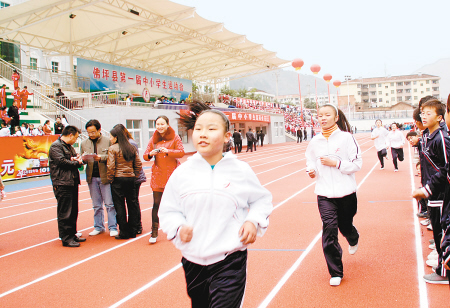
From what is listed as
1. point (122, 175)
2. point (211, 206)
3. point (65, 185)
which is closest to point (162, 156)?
point (122, 175)

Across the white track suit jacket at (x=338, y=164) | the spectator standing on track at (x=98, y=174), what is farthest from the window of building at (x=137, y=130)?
the white track suit jacket at (x=338, y=164)

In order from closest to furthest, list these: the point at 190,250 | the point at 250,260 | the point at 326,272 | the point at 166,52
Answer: the point at 190,250 → the point at 326,272 → the point at 250,260 → the point at 166,52

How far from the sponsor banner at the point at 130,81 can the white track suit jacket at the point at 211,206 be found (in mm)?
27238

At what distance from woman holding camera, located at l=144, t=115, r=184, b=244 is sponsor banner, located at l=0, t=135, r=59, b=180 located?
1016 cm

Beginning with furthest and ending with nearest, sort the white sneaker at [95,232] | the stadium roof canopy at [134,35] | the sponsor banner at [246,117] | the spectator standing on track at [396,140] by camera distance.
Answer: the sponsor banner at [246,117]
the stadium roof canopy at [134,35]
the spectator standing on track at [396,140]
the white sneaker at [95,232]

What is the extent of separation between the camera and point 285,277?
3787mm

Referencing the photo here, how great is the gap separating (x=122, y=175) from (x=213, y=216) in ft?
12.6

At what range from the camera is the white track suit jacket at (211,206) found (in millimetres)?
2043

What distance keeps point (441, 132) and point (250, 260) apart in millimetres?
2601

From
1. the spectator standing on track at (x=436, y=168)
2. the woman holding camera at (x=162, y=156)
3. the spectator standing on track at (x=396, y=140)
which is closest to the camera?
the spectator standing on track at (x=436, y=168)

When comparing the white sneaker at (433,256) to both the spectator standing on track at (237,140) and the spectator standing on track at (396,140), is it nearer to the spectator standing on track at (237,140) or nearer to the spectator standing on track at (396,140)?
the spectator standing on track at (396,140)

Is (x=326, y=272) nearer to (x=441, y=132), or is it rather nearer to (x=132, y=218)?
(x=441, y=132)

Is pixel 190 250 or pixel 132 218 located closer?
pixel 190 250

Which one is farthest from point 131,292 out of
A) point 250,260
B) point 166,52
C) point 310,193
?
point 166,52
